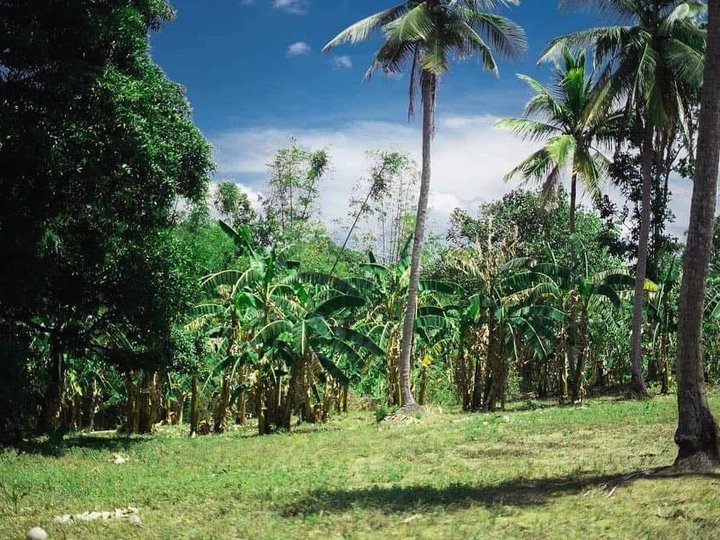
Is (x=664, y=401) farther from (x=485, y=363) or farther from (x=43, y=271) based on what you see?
(x=43, y=271)

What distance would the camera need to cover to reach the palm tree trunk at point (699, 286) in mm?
9000

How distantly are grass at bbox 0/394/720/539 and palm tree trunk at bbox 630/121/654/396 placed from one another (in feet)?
14.8

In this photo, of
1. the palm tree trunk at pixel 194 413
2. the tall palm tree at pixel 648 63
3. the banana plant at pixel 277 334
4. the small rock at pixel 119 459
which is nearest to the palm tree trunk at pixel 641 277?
the tall palm tree at pixel 648 63

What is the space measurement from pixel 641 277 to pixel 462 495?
14.6 meters

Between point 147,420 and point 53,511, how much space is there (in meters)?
11.9

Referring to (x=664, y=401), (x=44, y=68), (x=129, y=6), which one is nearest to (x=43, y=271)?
(x=44, y=68)

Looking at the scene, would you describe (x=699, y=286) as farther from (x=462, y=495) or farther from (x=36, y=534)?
(x=36, y=534)

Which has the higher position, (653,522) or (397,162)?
(397,162)

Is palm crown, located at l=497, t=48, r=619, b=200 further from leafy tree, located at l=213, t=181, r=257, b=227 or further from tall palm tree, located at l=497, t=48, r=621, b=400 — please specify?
leafy tree, located at l=213, t=181, r=257, b=227

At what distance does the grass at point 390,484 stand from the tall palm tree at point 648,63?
262 inches

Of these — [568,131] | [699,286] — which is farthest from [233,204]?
[699,286]

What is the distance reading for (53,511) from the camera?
9484 millimetres

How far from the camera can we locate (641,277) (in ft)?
72.2

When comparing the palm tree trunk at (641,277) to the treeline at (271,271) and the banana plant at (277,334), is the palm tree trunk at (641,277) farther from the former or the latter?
the banana plant at (277,334)
